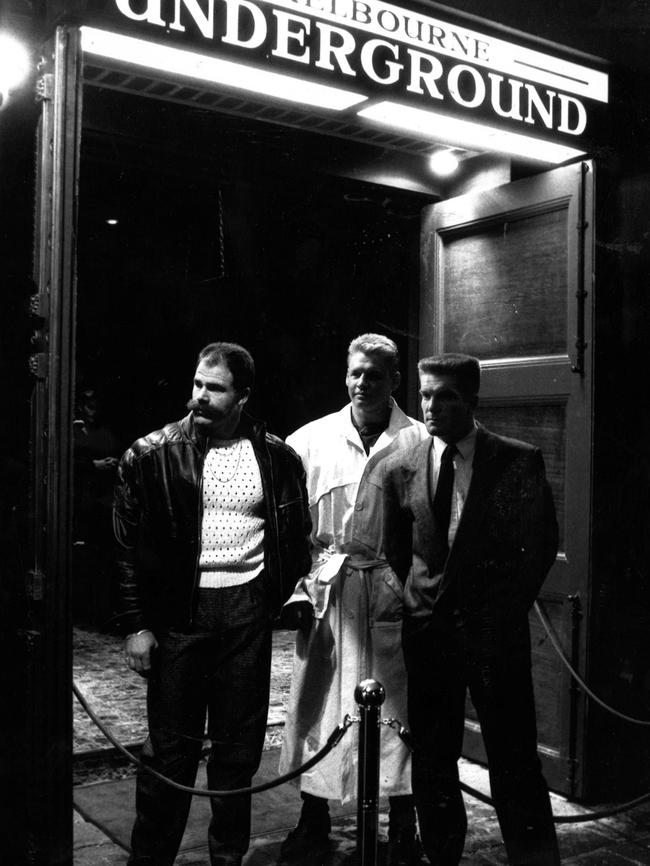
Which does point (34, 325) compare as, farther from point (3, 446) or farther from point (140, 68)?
point (140, 68)

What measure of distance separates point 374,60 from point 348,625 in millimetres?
2530

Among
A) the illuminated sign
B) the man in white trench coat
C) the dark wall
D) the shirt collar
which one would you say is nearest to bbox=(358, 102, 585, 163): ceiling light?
the illuminated sign

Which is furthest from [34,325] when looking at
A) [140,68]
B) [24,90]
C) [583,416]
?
[583,416]

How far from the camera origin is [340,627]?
432 centimetres

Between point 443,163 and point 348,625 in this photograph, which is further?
point 443,163

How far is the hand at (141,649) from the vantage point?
3650 millimetres

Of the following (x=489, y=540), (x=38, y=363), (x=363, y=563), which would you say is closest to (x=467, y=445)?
(x=489, y=540)

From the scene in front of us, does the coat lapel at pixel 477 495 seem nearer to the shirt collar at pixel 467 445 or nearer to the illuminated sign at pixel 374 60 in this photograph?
the shirt collar at pixel 467 445

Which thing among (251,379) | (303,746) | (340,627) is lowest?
(303,746)

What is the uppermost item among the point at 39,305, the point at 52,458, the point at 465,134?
the point at 465,134

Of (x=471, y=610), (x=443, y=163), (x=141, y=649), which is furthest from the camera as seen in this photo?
(x=443, y=163)

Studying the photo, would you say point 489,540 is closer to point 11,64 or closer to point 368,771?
point 368,771

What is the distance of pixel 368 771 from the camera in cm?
313

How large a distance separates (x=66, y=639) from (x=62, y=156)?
1.64 meters
